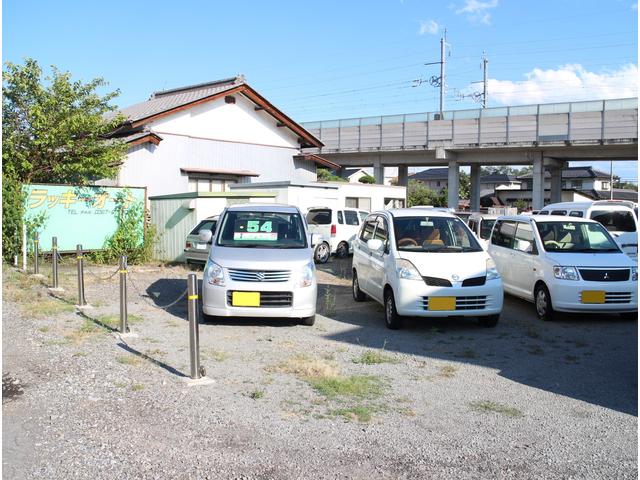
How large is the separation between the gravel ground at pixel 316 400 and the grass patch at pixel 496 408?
2 cm

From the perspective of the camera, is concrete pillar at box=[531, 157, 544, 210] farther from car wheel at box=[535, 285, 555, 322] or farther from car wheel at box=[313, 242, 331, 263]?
car wheel at box=[535, 285, 555, 322]

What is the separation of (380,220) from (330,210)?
7.52m

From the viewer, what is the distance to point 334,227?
1652cm

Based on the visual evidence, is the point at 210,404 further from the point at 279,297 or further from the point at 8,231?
the point at 8,231

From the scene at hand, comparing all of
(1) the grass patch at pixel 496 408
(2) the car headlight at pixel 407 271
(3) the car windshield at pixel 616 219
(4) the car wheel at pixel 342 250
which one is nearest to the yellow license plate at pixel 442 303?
(2) the car headlight at pixel 407 271

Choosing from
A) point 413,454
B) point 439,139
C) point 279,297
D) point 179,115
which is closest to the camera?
point 413,454

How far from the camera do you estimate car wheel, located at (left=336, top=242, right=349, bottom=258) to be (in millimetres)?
16688

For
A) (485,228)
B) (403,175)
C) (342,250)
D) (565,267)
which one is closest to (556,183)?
(403,175)

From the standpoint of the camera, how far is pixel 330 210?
16.7 metres

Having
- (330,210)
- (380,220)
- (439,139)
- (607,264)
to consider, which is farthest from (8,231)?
(439,139)

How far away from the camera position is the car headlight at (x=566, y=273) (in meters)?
8.34

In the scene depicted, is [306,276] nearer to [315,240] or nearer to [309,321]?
[309,321]

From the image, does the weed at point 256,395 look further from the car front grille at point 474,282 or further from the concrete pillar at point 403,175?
the concrete pillar at point 403,175

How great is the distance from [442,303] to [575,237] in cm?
313
